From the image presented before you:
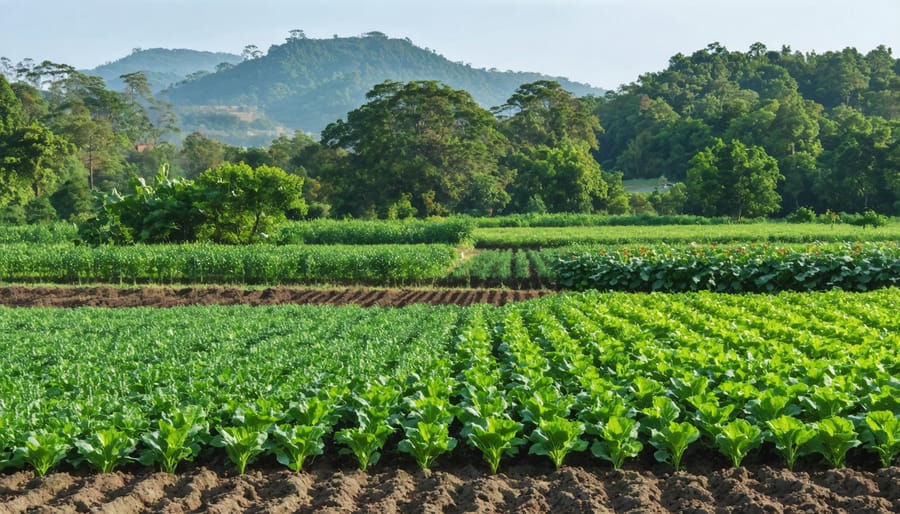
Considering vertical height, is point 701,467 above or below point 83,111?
below

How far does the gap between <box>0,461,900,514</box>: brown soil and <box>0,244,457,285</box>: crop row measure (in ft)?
60.2

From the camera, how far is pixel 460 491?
575 centimetres

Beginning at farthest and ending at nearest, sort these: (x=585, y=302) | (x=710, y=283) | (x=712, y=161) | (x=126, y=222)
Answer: (x=712, y=161) < (x=126, y=222) < (x=710, y=283) < (x=585, y=302)

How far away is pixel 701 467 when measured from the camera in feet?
20.5

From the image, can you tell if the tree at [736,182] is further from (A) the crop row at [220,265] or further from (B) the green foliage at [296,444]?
(B) the green foliage at [296,444]

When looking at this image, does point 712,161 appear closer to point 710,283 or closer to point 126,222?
point 710,283

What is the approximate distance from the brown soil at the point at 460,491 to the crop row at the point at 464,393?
7.9 inches

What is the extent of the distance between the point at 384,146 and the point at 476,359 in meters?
52.1

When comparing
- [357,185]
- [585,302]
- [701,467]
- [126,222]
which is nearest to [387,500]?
[701,467]

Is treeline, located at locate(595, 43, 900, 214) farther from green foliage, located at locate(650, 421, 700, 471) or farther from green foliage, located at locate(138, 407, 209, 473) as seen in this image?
green foliage, located at locate(138, 407, 209, 473)

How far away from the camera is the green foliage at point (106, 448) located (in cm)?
596

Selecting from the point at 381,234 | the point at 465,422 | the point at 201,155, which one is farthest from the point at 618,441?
the point at 201,155

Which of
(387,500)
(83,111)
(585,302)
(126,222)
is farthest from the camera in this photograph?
(83,111)

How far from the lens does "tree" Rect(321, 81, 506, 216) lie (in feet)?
192
